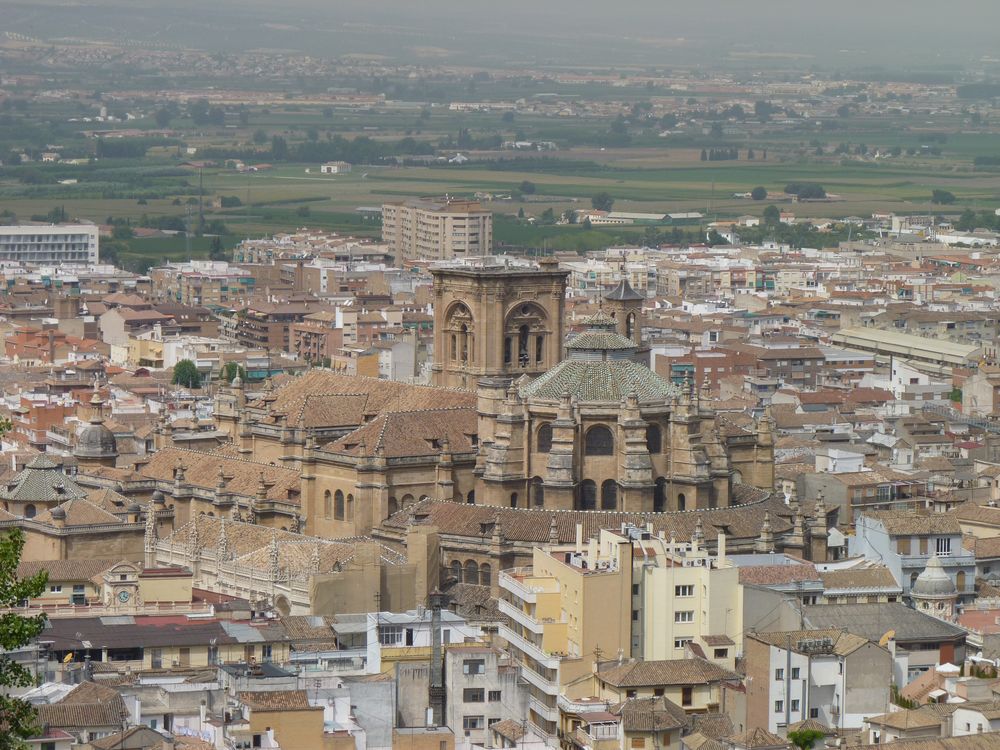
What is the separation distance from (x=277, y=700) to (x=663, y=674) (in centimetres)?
952

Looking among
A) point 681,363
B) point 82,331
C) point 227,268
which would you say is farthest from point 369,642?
point 227,268

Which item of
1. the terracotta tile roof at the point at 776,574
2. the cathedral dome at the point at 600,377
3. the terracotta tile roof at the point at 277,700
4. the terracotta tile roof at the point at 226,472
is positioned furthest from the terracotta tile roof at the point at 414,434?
the terracotta tile roof at the point at 277,700

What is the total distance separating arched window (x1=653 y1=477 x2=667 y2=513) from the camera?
78.4m

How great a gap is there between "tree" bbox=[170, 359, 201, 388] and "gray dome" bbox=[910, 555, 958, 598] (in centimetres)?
5832

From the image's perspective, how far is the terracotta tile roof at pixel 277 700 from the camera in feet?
186

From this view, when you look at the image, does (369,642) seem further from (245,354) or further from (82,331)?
(82,331)

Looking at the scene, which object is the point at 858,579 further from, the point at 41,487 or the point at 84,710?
→ the point at 84,710

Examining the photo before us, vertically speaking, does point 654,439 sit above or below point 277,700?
above

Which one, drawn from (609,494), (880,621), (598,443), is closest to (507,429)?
(598,443)

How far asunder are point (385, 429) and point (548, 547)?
9.21m

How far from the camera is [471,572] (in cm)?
7606

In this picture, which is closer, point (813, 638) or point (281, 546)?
point (813, 638)

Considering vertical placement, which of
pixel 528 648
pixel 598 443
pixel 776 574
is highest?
pixel 598 443

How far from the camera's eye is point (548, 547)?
72.9m
